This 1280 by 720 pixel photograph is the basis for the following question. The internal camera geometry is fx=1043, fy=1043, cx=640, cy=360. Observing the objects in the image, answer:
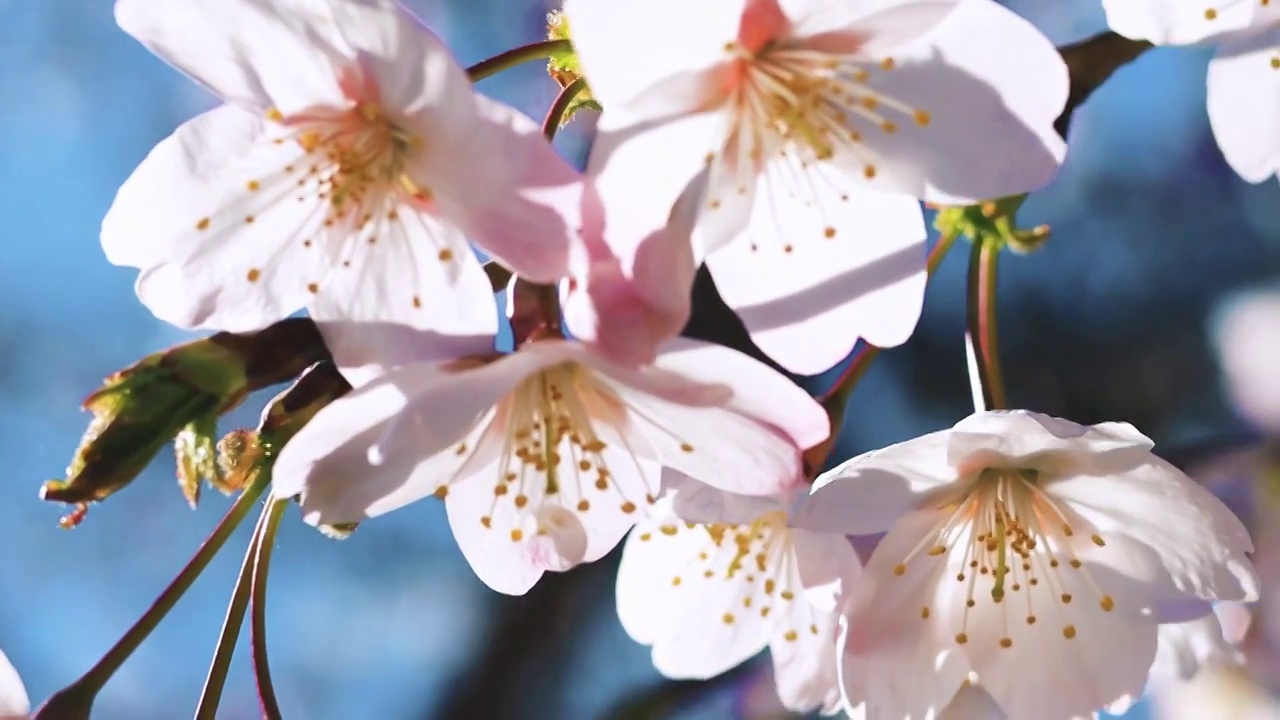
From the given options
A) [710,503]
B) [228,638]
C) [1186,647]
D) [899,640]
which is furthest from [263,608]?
[1186,647]

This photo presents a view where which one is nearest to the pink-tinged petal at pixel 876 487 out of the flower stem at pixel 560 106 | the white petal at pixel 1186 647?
the flower stem at pixel 560 106

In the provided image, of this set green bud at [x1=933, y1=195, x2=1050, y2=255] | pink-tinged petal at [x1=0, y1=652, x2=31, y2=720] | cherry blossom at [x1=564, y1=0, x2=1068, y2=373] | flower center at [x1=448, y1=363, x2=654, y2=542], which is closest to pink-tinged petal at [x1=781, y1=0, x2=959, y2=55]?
cherry blossom at [x1=564, y1=0, x2=1068, y2=373]

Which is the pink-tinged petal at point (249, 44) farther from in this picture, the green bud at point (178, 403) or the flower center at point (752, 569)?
the flower center at point (752, 569)

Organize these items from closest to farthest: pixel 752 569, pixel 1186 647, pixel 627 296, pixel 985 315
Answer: pixel 627 296 < pixel 985 315 < pixel 752 569 < pixel 1186 647

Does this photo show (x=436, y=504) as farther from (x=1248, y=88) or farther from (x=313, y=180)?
(x=1248, y=88)

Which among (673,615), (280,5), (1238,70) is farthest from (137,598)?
Answer: (1238,70)

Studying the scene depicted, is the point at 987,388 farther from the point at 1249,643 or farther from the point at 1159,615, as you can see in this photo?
the point at 1249,643
